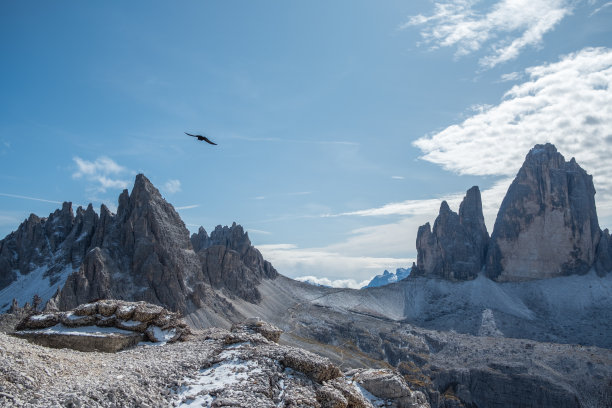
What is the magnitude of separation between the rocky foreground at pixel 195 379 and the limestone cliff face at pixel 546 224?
127 metres

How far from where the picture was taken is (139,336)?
2381cm

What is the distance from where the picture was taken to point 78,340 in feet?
74.1

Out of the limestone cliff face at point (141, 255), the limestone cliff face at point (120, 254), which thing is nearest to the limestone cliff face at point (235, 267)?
the limestone cliff face at point (120, 254)

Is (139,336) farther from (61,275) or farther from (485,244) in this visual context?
(485,244)

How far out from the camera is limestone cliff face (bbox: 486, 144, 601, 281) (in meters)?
130

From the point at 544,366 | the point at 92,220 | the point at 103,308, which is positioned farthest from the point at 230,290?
the point at 103,308

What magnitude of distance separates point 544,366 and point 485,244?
3121 inches

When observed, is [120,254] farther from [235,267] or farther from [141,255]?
[235,267]

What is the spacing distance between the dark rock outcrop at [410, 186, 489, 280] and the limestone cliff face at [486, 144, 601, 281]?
19.1ft

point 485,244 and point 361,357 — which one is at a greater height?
point 485,244

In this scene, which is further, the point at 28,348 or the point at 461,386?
the point at 461,386

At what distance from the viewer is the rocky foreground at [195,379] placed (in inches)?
538

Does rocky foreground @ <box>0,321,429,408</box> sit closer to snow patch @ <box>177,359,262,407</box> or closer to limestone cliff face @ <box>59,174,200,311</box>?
snow patch @ <box>177,359,262,407</box>

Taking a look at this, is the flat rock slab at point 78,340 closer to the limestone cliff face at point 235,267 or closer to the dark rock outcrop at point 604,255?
the limestone cliff face at point 235,267
